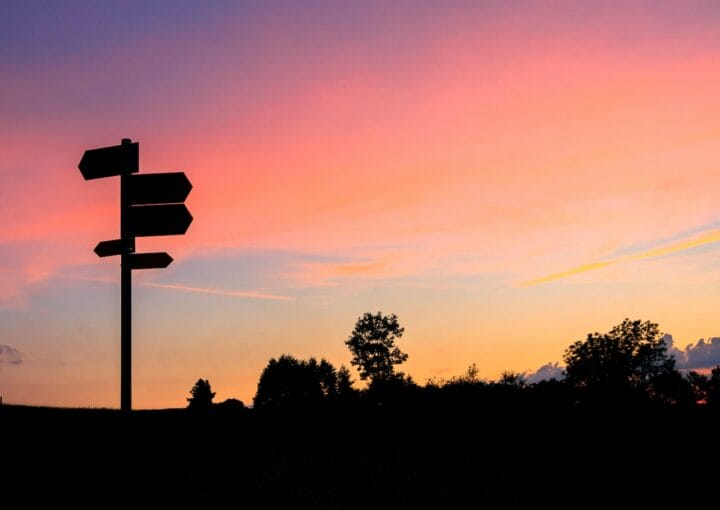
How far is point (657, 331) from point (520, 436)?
227 ft

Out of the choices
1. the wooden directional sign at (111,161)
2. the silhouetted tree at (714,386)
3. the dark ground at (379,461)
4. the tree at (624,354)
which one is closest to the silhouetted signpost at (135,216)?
the wooden directional sign at (111,161)

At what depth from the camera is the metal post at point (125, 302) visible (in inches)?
411

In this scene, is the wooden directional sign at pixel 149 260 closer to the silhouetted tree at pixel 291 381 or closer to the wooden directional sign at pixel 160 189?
the wooden directional sign at pixel 160 189

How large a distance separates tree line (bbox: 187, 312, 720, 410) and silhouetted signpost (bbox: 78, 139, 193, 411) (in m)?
15.5

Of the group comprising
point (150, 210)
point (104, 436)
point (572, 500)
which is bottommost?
point (572, 500)

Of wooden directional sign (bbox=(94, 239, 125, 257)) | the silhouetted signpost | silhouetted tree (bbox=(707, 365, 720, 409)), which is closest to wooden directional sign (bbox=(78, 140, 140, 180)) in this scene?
the silhouetted signpost

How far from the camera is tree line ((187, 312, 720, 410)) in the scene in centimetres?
2452

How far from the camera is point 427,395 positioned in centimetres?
2517

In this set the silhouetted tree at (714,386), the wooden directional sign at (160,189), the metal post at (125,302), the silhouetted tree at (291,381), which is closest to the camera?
the metal post at (125,302)

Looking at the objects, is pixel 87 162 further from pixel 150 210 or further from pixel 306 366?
pixel 306 366

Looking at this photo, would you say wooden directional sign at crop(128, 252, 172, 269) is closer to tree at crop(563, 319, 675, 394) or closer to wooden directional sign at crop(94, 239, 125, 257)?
wooden directional sign at crop(94, 239, 125, 257)

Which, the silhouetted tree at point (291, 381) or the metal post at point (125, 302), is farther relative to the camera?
the silhouetted tree at point (291, 381)

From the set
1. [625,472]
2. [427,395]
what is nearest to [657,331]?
[427,395]

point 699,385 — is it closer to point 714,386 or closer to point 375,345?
point 714,386
